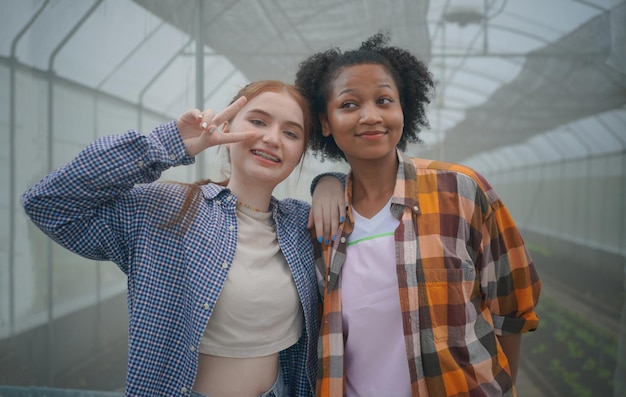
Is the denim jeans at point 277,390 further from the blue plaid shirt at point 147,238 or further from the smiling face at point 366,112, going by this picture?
the smiling face at point 366,112

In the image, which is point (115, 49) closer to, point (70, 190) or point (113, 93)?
point (113, 93)

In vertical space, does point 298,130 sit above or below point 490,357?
above

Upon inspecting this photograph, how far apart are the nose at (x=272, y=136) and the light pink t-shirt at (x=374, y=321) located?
0.51m

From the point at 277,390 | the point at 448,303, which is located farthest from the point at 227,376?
the point at 448,303

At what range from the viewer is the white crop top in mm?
1437

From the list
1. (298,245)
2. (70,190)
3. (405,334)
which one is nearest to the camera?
(70,190)

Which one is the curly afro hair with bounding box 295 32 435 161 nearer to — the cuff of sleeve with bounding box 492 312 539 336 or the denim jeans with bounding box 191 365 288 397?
the cuff of sleeve with bounding box 492 312 539 336

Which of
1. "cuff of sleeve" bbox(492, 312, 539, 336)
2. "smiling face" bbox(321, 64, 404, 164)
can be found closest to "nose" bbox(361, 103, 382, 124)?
"smiling face" bbox(321, 64, 404, 164)

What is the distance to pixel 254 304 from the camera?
1.45 m

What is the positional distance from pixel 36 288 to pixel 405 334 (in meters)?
2.77

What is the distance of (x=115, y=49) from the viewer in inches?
115

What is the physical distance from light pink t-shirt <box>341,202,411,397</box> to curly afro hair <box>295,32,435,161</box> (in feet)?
2.14

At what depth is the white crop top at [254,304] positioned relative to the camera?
4.71 feet

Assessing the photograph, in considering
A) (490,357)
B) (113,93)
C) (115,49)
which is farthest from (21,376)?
(490,357)
